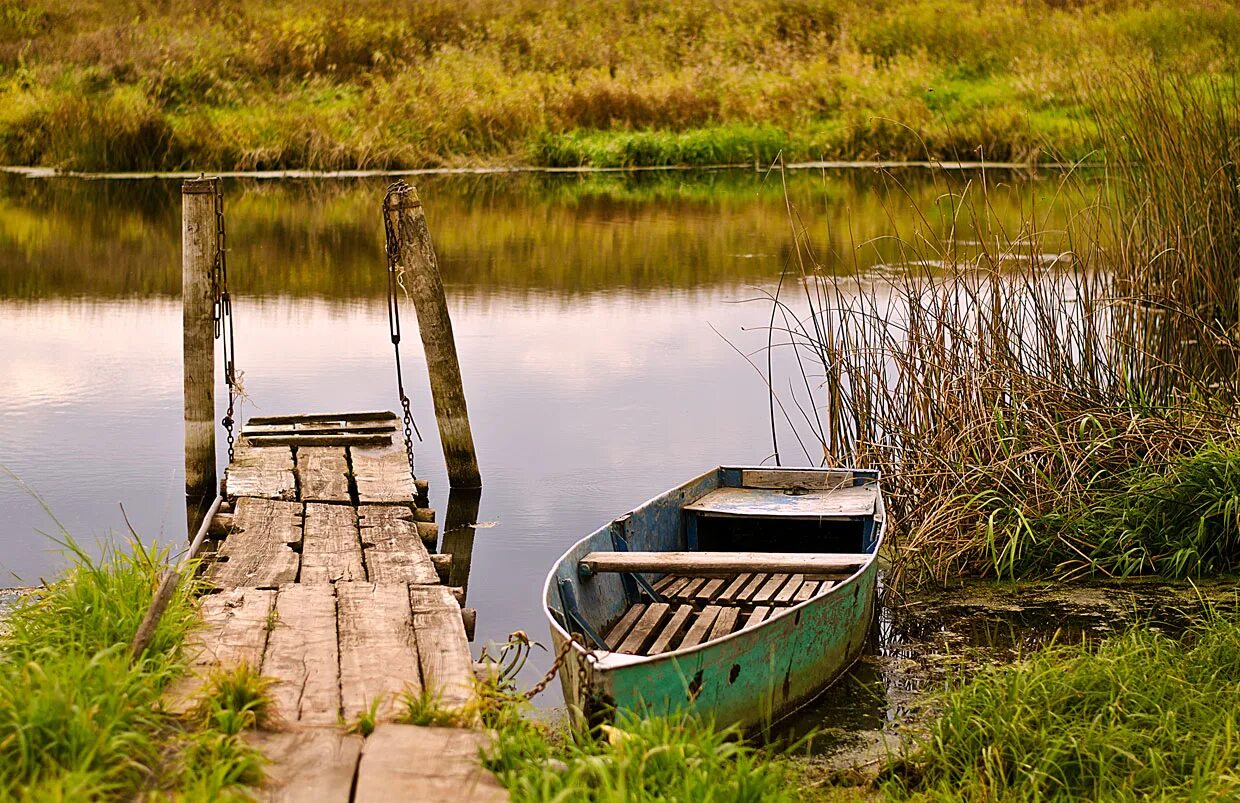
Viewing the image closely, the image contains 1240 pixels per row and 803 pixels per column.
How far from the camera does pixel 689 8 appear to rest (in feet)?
104

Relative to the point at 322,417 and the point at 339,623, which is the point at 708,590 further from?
the point at 322,417

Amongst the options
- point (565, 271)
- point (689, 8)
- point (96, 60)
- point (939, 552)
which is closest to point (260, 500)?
point (939, 552)

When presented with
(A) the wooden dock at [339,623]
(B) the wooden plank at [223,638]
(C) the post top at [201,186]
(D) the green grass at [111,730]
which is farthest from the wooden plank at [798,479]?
(D) the green grass at [111,730]

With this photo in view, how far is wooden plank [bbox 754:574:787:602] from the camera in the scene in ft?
18.5

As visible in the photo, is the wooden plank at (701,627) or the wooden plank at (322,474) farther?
the wooden plank at (322,474)

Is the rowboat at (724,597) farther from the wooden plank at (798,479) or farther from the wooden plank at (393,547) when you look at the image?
the wooden plank at (393,547)

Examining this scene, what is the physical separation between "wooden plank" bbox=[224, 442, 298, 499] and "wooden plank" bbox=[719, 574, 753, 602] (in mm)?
1942

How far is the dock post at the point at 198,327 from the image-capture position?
732cm

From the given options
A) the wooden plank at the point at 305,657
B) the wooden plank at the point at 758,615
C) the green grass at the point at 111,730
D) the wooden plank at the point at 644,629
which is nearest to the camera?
the green grass at the point at 111,730

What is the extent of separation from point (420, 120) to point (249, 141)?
269 centimetres

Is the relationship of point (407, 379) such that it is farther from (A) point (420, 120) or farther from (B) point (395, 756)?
(A) point (420, 120)

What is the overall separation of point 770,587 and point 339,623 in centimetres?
177

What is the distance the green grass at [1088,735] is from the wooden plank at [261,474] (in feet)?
10.2

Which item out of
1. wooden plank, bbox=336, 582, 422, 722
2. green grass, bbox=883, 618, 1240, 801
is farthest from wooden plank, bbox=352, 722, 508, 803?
green grass, bbox=883, 618, 1240, 801
